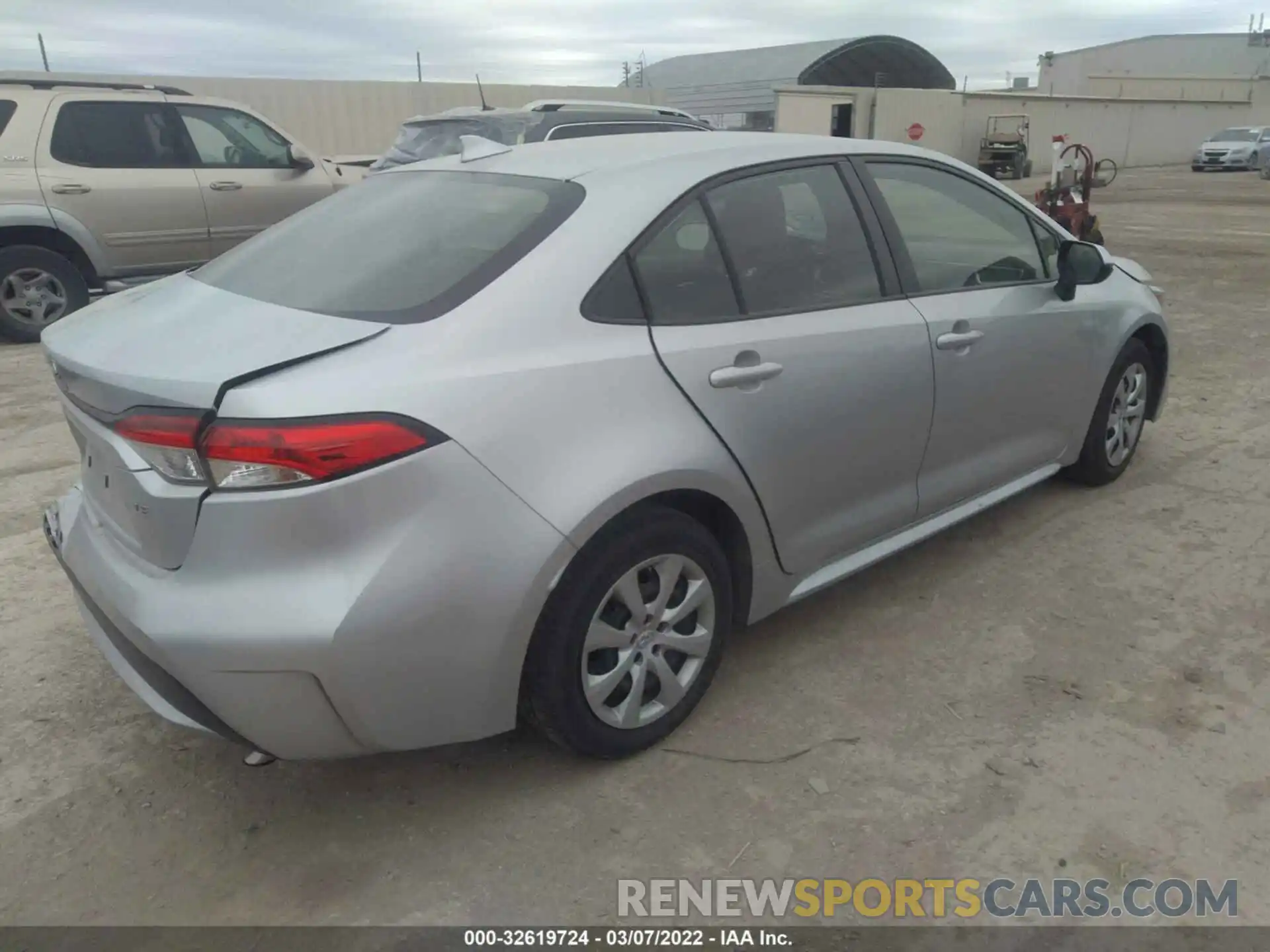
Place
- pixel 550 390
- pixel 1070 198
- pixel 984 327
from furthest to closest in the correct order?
1. pixel 1070 198
2. pixel 984 327
3. pixel 550 390

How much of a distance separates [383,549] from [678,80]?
38.4 meters

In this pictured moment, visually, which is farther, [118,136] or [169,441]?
[118,136]

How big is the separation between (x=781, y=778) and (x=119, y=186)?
7.54 m

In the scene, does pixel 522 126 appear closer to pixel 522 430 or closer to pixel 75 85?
pixel 75 85

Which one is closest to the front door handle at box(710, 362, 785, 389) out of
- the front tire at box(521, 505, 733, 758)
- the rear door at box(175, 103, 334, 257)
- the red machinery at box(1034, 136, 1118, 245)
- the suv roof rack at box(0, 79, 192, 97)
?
the front tire at box(521, 505, 733, 758)

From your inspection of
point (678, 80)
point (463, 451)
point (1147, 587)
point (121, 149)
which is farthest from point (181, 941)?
point (678, 80)

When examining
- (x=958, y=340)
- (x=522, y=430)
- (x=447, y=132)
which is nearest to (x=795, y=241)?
(x=958, y=340)

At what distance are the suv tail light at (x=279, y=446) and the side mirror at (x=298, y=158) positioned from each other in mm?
7448

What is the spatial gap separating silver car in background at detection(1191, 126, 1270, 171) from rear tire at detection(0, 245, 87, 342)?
3467 cm

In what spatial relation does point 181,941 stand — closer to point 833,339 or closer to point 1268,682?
point 833,339

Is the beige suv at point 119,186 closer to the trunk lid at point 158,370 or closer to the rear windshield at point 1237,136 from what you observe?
the trunk lid at point 158,370

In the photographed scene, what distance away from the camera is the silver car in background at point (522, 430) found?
81.7 inches

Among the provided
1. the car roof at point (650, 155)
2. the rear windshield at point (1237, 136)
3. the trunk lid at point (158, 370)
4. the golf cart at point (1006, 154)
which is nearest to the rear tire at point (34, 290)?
the car roof at point (650, 155)

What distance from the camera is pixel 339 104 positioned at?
18.3 m
